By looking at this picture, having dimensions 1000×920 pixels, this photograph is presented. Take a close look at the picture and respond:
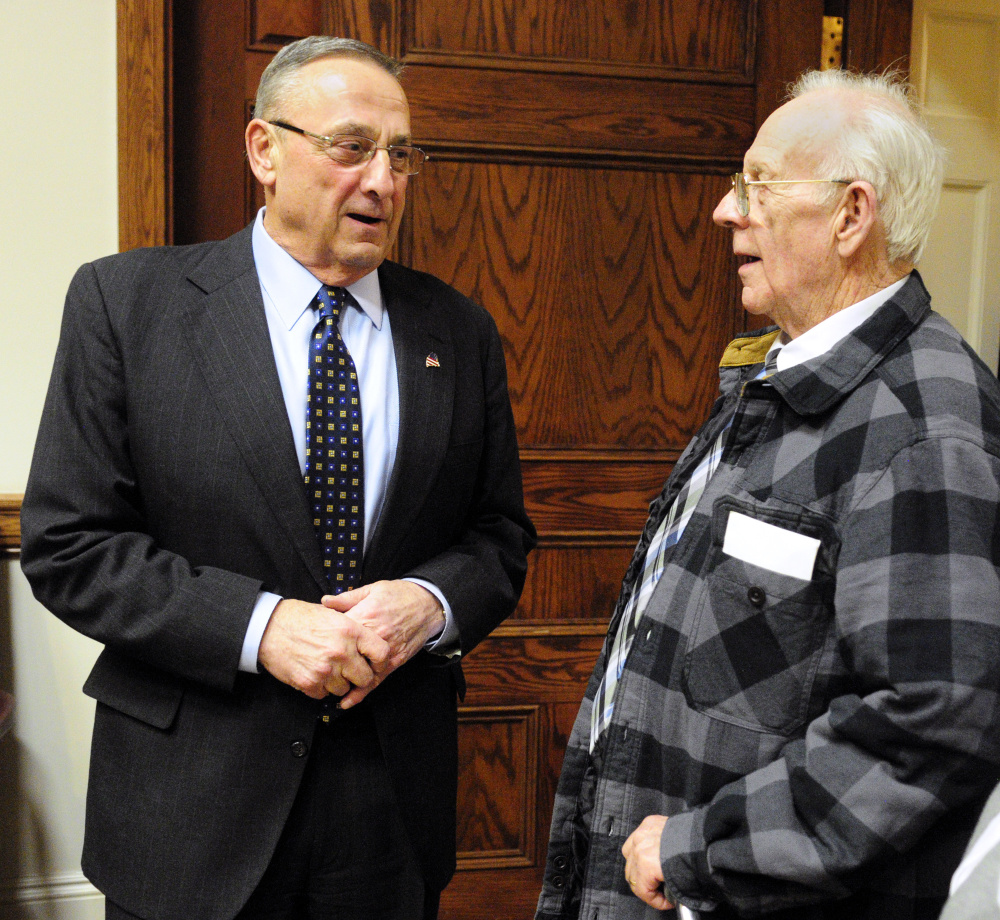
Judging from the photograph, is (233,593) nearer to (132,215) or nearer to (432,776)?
(432,776)

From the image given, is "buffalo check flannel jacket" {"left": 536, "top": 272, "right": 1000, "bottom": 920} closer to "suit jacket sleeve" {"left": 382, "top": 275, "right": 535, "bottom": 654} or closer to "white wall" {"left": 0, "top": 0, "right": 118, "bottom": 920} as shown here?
"suit jacket sleeve" {"left": 382, "top": 275, "right": 535, "bottom": 654}

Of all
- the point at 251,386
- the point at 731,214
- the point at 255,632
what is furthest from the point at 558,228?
the point at 255,632

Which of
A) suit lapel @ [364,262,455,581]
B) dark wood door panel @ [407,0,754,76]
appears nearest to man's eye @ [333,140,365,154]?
suit lapel @ [364,262,455,581]

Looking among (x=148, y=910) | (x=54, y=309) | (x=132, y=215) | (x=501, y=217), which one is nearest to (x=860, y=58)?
(x=501, y=217)

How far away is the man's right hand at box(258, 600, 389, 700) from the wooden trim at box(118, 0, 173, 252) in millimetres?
1156

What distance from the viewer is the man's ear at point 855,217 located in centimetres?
121

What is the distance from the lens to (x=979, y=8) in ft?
9.12

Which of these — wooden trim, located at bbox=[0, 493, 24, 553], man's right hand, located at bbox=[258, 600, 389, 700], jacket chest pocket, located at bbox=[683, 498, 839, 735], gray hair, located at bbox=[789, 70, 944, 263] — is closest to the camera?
jacket chest pocket, located at bbox=[683, 498, 839, 735]

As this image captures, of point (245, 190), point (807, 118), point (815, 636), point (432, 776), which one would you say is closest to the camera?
point (815, 636)

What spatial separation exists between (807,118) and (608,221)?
115cm

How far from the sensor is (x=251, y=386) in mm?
1407

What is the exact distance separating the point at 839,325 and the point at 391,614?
0.70 meters

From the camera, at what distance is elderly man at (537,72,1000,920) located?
1015 mm

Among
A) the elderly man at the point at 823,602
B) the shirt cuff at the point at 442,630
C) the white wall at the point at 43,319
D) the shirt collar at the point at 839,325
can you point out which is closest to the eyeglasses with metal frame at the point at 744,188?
the elderly man at the point at 823,602
